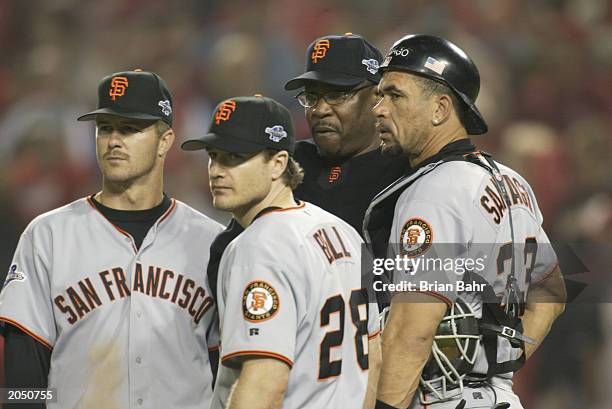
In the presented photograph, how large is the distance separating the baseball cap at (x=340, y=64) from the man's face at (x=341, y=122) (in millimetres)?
29

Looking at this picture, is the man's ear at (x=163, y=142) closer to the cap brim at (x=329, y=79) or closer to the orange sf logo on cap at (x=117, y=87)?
the orange sf logo on cap at (x=117, y=87)

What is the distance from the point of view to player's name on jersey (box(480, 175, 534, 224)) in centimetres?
218

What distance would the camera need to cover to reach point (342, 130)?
8.73ft

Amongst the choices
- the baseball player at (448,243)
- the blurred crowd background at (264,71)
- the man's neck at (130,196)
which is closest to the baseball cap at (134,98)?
the man's neck at (130,196)

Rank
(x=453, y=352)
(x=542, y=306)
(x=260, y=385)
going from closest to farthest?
(x=260, y=385), (x=453, y=352), (x=542, y=306)

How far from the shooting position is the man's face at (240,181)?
81.6 inches

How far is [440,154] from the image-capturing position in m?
2.27

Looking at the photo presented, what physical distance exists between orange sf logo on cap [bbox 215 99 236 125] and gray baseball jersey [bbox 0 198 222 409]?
1.31ft

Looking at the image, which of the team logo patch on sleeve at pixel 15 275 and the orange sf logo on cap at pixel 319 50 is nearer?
the team logo patch on sleeve at pixel 15 275

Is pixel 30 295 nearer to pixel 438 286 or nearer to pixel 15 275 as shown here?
pixel 15 275

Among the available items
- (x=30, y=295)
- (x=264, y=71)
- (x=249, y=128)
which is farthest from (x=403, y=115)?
(x=264, y=71)

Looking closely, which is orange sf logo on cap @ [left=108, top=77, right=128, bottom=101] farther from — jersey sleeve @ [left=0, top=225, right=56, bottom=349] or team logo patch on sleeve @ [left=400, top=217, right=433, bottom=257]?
team logo patch on sleeve @ [left=400, top=217, right=433, bottom=257]

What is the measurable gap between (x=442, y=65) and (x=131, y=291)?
0.93 metres

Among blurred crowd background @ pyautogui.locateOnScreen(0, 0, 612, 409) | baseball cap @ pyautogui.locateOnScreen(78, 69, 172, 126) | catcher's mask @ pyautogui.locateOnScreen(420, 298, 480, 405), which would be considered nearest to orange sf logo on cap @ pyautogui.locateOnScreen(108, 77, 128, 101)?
baseball cap @ pyautogui.locateOnScreen(78, 69, 172, 126)
